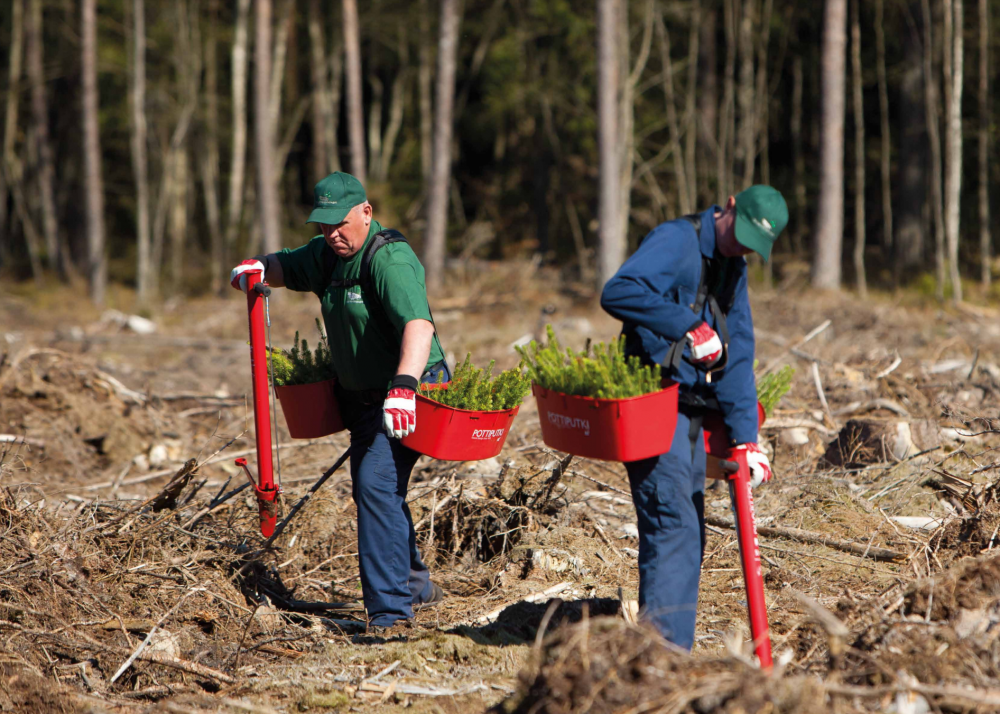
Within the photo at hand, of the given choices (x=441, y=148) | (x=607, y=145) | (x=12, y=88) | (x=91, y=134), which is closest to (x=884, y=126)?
(x=607, y=145)

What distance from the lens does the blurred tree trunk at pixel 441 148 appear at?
50.1 feet

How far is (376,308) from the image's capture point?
3910mm

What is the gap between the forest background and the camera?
15742 millimetres

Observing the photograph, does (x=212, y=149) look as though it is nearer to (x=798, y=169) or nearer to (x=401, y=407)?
(x=798, y=169)

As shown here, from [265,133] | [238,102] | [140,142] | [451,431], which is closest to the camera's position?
[451,431]

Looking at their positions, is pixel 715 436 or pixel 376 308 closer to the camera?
pixel 715 436

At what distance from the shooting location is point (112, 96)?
980 inches

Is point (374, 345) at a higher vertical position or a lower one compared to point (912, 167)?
lower

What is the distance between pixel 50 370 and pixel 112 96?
1977 centimetres

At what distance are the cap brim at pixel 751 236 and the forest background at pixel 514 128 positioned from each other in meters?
11.3

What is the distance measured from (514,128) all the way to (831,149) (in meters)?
11.9

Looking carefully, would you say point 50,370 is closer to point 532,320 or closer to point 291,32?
point 532,320

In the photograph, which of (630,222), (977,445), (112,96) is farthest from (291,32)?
(977,445)

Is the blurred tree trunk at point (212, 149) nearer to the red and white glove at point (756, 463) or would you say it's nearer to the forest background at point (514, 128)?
the forest background at point (514, 128)
